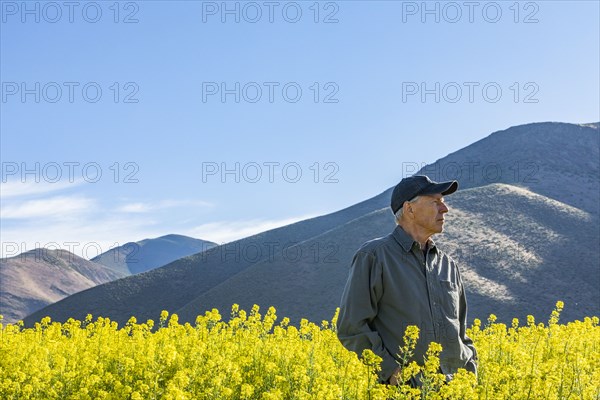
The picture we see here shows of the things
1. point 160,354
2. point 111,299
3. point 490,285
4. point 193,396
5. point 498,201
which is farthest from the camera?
point 111,299

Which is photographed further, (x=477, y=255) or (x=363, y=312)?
(x=477, y=255)

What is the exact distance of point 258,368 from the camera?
22.2ft

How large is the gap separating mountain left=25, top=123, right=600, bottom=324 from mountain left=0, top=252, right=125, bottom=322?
44.6 meters

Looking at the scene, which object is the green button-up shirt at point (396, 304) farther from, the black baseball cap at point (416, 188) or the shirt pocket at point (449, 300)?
the black baseball cap at point (416, 188)

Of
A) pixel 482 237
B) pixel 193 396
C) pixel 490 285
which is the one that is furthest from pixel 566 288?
pixel 193 396

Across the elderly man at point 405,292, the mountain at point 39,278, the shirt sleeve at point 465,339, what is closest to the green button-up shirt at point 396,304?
the elderly man at point 405,292

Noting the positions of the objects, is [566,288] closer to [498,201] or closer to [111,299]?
[498,201]

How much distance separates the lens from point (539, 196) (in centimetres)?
5175

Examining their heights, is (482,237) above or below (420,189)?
below

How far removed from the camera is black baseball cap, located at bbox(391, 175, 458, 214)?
4609 mm

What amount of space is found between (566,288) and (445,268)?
113 ft

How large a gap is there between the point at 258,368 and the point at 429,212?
288 cm

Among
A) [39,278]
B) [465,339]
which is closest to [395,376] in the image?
[465,339]

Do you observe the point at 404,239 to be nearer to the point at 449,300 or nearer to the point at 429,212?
the point at 429,212
